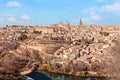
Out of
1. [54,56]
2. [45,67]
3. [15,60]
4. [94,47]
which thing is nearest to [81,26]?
[94,47]

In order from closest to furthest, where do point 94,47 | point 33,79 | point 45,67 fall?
point 33,79 → point 45,67 → point 94,47

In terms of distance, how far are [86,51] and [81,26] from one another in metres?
56.8

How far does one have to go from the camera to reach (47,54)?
35906 millimetres

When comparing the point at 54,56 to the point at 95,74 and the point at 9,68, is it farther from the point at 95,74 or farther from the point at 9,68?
the point at 9,68

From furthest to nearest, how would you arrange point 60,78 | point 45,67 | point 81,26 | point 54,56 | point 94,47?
point 81,26, point 94,47, point 54,56, point 45,67, point 60,78

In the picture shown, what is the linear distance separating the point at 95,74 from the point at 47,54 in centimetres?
965

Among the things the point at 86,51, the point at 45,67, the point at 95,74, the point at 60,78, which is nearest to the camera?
the point at 60,78

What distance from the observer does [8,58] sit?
813cm

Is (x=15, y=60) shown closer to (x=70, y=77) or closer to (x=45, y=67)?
(x=70, y=77)

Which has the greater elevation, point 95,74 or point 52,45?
point 52,45

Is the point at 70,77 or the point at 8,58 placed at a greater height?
the point at 8,58

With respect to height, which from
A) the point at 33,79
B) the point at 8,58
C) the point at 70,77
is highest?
the point at 8,58

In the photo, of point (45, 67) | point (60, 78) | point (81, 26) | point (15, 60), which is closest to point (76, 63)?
point (45, 67)

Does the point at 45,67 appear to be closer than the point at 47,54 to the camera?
Yes
